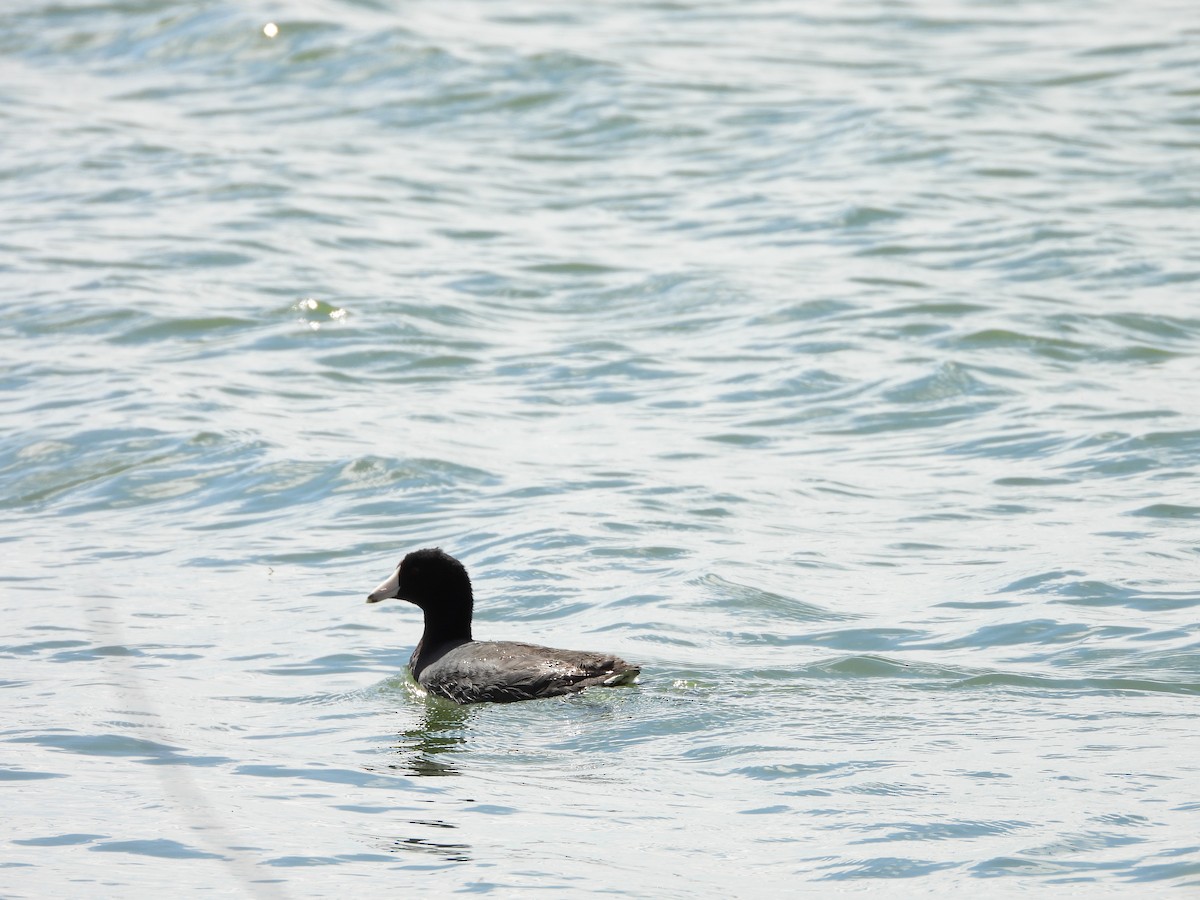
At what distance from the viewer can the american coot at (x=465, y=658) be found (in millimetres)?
8617

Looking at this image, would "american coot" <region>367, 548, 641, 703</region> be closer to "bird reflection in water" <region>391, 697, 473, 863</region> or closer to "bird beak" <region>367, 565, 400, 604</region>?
"bird beak" <region>367, 565, 400, 604</region>

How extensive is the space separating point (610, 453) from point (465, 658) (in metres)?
4.60

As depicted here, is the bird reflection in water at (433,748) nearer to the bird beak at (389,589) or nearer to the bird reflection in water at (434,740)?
the bird reflection in water at (434,740)

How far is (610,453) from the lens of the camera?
44.4ft

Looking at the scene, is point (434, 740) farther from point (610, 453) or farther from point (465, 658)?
point (610, 453)

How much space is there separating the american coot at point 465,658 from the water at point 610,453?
0.15 metres

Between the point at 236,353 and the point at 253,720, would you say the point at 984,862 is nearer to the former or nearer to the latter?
the point at 253,720

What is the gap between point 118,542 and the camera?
11.8 m

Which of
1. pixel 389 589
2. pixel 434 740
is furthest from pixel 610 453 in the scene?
pixel 434 740

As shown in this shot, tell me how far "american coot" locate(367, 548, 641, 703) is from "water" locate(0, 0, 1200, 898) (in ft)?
0.48

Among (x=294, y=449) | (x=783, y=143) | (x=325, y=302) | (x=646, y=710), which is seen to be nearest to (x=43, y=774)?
(x=646, y=710)

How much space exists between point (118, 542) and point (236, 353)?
14.9 ft

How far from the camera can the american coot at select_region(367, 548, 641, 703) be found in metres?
8.62

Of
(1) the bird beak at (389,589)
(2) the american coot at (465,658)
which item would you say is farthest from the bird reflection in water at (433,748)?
(1) the bird beak at (389,589)
